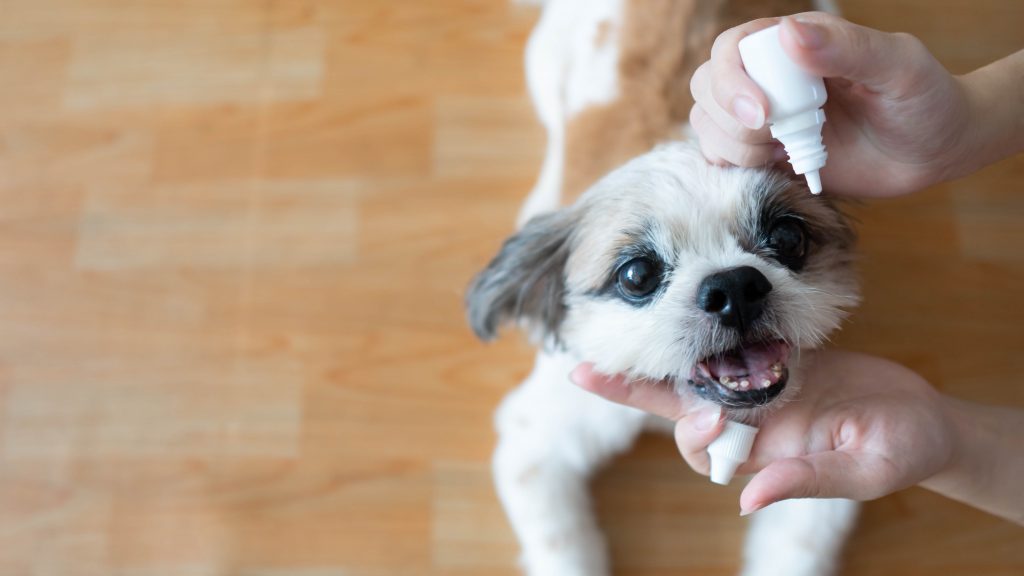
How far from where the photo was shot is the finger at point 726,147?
4.07 ft

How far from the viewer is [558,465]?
1.79m

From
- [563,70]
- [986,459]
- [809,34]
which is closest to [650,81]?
[563,70]

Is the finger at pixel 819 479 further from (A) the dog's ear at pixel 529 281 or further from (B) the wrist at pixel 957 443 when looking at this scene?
(A) the dog's ear at pixel 529 281

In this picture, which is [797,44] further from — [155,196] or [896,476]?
[155,196]

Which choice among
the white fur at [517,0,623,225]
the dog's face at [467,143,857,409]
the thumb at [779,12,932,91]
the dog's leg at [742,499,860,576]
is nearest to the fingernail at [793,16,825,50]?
the thumb at [779,12,932,91]

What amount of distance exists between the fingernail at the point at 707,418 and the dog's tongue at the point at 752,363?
0.07m

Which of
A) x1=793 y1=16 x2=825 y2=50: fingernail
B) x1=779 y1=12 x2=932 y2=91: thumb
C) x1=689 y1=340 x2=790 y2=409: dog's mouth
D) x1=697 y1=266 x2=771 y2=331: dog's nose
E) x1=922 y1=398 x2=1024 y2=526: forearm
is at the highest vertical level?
x1=793 y1=16 x2=825 y2=50: fingernail

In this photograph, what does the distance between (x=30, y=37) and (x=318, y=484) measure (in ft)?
5.54

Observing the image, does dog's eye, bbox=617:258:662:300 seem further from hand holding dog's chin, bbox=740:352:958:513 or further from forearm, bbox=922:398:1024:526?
forearm, bbox=922:398:1024:526

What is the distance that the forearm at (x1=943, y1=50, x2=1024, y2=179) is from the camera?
53.2 inches

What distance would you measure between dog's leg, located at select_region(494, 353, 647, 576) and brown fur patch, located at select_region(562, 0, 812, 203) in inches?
18.2

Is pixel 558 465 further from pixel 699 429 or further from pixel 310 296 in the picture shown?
pixel 310 296

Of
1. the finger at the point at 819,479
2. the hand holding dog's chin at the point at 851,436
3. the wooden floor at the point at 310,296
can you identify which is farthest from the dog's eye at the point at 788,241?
the wooden floor at the point at 310,296

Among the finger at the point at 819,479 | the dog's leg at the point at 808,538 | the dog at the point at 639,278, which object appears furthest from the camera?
the dog's leg at the point at 808,538
